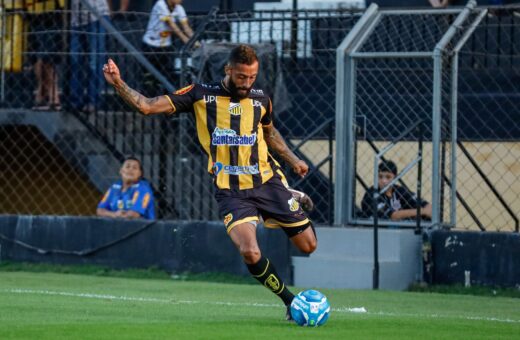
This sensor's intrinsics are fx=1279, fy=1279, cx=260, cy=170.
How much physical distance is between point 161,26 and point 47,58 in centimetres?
158

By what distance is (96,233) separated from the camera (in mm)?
15492

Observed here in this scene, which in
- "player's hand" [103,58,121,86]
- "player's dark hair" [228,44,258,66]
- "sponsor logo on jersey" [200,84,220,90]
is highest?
"player's dark hair" [228,44,258,66]

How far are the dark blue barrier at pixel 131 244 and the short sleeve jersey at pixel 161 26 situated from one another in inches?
97.3

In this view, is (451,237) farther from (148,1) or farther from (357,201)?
(148,1)

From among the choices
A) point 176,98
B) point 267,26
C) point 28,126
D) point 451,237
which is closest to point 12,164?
point 28,126

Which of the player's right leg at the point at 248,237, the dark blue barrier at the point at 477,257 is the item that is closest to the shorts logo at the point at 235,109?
the player's right leg at the point at 248,237

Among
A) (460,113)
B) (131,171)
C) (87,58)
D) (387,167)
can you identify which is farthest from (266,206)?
(87,58)

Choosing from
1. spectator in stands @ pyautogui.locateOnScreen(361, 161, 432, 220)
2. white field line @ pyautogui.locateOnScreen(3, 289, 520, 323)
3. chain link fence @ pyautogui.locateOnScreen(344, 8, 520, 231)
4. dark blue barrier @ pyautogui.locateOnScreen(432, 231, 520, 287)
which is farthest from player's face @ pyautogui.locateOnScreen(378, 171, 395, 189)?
white field line @ pyautogui.locateOnScreen(3, 289, 520, 323)

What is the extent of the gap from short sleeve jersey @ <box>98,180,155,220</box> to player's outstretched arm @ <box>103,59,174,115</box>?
5561 millimetres

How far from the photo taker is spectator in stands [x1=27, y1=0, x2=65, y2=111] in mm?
16562

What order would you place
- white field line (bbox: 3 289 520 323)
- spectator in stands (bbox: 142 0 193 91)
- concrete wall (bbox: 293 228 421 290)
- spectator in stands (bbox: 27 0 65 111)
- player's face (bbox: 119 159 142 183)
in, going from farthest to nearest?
spectator in stands (bbox: 27 0 65 111) → spectator in stands (bbox: 142 0 193 91) → player's face (bbox: 119 159 142 183) → concrete wall (bbox: 293 228 421 290) → white field line (bbox: 3 289 520 323)

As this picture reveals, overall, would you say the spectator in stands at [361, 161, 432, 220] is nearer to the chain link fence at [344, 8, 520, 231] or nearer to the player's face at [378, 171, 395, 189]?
the player's face at [378, 171, 395, 189]

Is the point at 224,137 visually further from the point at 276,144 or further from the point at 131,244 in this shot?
the point at 131,244

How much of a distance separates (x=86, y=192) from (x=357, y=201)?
4623mm
